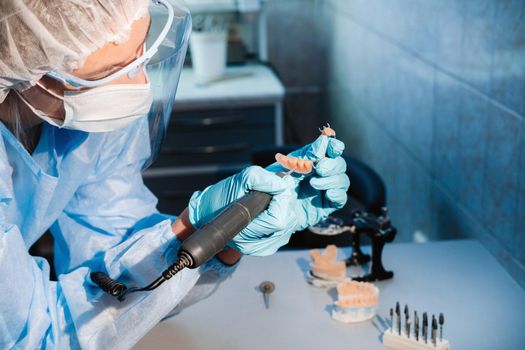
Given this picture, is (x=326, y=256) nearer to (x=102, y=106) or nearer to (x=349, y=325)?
(x=349, y=325)

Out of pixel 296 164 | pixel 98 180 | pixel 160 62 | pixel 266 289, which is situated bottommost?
pixel 266 289

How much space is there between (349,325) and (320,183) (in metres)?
0.34

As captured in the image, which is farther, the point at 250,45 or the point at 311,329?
the point at 250,45

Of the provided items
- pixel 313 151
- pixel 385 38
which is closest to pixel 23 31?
pixel 313 151

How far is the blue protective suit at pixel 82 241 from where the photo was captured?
4.00 ft

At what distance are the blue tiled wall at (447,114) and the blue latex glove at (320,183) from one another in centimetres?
49

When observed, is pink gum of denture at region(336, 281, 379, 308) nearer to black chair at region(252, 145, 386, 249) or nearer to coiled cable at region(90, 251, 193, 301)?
coiled cable at region(90, 251, 193, 301)

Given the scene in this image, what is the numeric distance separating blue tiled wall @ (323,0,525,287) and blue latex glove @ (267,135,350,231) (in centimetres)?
49

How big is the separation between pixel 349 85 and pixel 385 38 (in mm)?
667

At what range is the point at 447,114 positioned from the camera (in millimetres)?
1953

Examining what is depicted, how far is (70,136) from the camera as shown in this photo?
4.87 feet

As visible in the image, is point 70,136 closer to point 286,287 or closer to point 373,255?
point 286,287

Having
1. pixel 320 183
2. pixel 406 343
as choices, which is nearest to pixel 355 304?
pixel 406 343

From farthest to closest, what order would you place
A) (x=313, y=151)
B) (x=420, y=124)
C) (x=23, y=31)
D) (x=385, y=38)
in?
(x=385, y=38), (x=420, y=124), (x=313, y=151), (x=23, y=31)
